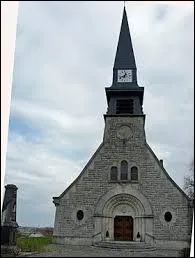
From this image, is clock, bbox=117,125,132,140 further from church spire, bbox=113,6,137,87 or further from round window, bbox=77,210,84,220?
round window, bbox=77,210,84,220

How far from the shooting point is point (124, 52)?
22.6 m

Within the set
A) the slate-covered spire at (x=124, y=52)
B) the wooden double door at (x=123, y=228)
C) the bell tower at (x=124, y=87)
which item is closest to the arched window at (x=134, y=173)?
the wooden double door at (x=123, y=228)

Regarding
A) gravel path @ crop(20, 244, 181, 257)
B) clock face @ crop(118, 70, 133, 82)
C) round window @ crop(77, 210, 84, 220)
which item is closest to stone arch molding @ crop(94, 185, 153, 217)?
round window @ crop(77, 210, 84, 220)

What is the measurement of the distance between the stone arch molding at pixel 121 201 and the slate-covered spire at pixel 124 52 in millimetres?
7492

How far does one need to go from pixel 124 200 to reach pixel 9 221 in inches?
277

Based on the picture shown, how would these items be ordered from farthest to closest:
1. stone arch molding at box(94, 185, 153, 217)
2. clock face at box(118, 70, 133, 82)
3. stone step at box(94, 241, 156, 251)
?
clock face at box(118, 70, 133, 82) → stone arch molding at box(94, 185, 153, 217) → stone step at box(94, 241, 156, 251)

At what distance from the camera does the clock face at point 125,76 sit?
21.7 m

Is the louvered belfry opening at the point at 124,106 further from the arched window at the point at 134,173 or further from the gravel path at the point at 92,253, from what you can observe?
the gravel path at the point at 92,253

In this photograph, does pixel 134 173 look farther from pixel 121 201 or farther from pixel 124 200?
pixel 121 201

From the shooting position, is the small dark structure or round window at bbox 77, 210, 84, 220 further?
round window at bbox 77, 210, 84, 220

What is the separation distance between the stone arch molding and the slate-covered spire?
24.6ft

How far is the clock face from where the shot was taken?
21.7 m

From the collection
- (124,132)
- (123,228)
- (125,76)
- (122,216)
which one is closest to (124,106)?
(124,132)

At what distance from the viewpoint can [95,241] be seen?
60.0 feet
